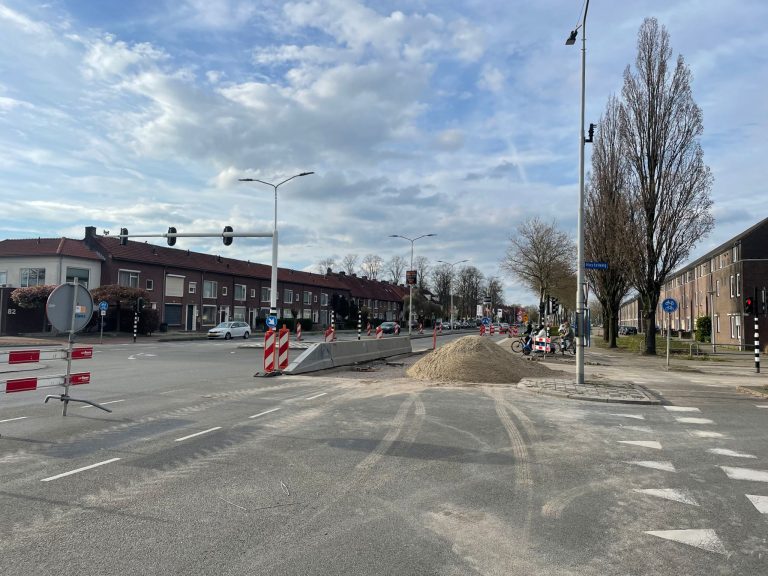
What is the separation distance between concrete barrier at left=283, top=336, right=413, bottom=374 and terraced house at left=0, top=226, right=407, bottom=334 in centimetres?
3271

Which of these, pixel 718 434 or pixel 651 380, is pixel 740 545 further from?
pixel 651 380

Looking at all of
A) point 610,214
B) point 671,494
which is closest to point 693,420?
Answer: point 671,494

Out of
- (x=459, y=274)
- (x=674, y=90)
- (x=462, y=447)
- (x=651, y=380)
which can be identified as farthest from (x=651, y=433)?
(x=459, y=274)

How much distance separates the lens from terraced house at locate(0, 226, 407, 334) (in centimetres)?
4550

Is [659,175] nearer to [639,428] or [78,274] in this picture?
[639,428]

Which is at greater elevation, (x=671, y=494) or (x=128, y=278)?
(x=128, y=278)

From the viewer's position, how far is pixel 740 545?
4.29 metres

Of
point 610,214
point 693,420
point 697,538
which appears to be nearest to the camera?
point 697,538

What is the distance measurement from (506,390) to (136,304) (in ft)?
119

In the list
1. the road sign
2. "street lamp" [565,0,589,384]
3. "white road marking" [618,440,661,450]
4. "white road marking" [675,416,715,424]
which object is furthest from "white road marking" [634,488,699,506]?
the road sign

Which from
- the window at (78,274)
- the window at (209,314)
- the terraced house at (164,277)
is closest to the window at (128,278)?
the terraced house at (164,277)

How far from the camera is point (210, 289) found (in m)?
58.6

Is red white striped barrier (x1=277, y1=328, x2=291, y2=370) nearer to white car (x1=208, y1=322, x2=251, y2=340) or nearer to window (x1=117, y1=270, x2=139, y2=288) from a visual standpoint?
white car (x1=208, y1=322, x2=251, y2=340)

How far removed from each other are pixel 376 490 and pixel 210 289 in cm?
5635
